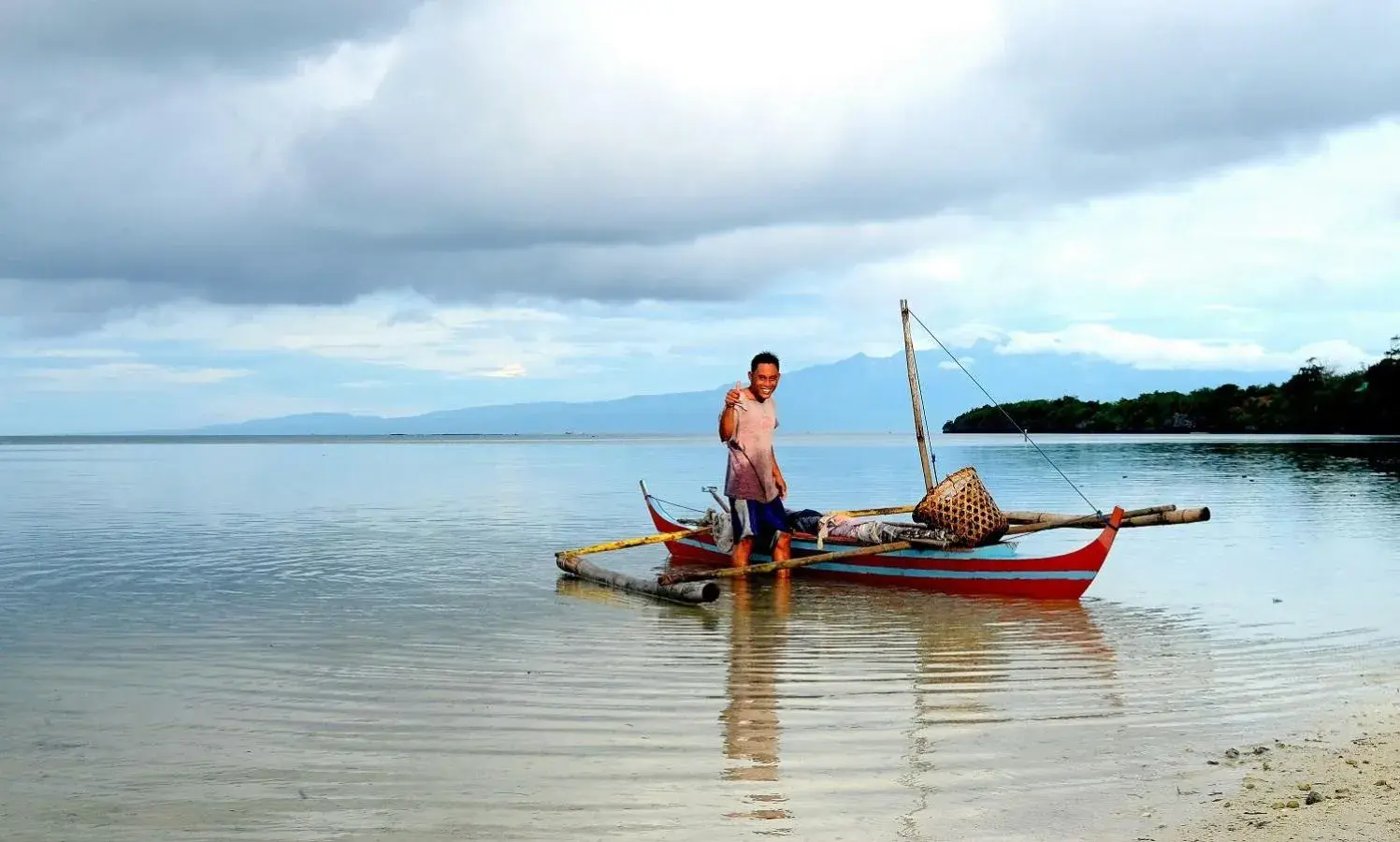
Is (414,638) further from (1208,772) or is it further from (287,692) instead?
(1208,772)

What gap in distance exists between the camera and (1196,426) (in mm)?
125188

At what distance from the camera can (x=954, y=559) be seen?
15.6m

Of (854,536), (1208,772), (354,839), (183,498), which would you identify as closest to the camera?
(354,839)

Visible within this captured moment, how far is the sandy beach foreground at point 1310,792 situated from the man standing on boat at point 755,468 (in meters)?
8.68

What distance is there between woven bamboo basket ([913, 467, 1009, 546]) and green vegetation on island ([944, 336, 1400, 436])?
9567cm

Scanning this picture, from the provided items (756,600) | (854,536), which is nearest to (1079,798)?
(756,600)

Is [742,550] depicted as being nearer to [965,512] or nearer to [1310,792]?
[965,512]

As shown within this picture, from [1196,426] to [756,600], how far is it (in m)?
121

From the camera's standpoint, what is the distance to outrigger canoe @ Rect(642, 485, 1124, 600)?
14703 mm

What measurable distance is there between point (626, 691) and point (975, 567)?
7470 mm

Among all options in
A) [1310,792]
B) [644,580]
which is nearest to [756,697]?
[1310,792]

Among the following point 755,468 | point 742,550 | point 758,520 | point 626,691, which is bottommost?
point 626,691

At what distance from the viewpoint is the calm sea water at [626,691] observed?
20.6 ft

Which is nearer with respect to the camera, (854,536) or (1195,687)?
(1195,687)
